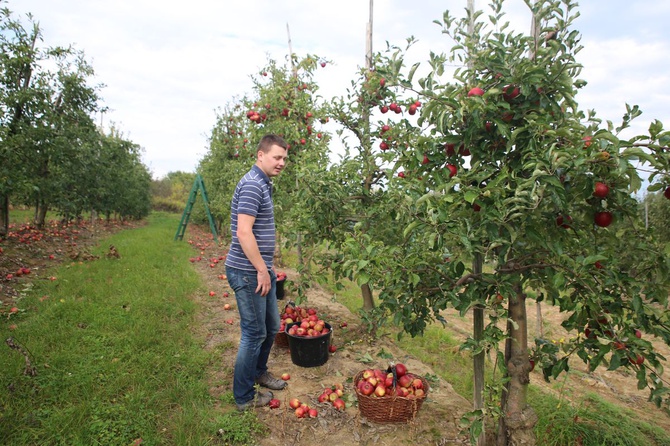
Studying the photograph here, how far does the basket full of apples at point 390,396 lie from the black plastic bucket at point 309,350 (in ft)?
2.66

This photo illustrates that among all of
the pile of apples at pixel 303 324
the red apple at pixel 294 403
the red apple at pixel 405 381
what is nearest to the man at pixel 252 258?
the red apple at pixel 294 403

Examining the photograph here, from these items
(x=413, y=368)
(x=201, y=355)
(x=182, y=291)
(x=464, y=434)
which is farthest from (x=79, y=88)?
(x=464, y=434)

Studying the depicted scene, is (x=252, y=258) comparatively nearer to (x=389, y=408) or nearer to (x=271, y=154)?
(x=271, y=154)

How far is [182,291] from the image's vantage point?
19.2 ft

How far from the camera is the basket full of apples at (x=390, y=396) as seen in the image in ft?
8.88

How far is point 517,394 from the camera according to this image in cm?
233

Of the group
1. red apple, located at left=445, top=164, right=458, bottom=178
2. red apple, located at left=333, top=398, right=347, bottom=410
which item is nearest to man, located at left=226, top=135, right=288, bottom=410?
red apple, located at left=333, top=398, right=347, bottom=410

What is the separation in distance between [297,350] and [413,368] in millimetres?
1179

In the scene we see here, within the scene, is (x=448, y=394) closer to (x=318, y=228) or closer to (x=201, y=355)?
(x=318, y=228)

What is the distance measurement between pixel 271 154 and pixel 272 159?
1.5 inches

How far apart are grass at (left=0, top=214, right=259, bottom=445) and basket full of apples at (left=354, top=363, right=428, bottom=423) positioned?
810 mm

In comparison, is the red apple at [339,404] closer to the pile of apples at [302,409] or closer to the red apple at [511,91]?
the pile of apples at [302,409]

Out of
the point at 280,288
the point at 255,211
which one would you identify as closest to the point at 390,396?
the point at 255,211

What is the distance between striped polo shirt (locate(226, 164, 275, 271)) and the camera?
2.69 m
